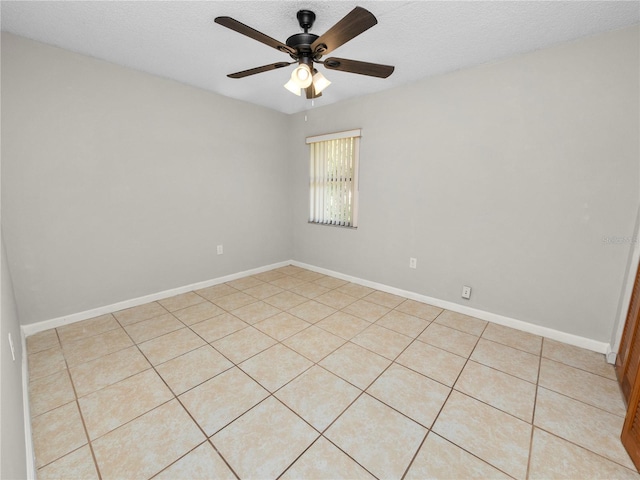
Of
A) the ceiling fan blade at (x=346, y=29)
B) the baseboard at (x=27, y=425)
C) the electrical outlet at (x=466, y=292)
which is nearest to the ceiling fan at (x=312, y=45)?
the ceiling fan blade at (x=346, y=29)

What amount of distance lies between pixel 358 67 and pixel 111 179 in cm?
247

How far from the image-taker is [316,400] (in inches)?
63.6

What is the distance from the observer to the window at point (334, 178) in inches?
137

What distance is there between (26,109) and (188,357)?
2362 mm

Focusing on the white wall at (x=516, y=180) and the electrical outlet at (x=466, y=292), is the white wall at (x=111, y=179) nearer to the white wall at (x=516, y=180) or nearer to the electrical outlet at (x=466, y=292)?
the white wall at (x=516, y=180)

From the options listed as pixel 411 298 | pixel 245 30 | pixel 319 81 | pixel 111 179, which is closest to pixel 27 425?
pixel 111 179

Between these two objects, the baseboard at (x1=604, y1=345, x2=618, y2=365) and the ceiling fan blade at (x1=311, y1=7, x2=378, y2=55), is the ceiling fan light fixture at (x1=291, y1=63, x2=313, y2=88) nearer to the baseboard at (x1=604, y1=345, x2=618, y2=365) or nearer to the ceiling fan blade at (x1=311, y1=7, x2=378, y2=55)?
the ceiling fan blade at (x1=311, y1=7, x2=378, y2=55)

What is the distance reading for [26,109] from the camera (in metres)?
2.13

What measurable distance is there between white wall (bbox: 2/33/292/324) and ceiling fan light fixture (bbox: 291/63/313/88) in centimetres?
189

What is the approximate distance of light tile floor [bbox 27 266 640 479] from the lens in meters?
1.25

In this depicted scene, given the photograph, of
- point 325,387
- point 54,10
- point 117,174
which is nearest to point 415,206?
point 325,387

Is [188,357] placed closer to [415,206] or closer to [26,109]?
[26,109]

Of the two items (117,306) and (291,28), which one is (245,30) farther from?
(117,306)

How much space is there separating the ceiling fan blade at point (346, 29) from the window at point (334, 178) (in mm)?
1716
